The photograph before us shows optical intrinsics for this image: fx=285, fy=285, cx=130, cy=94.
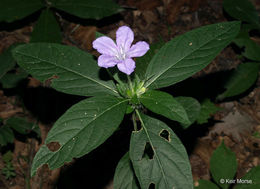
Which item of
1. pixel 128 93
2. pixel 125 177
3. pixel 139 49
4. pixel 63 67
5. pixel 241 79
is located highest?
pixel 139 49

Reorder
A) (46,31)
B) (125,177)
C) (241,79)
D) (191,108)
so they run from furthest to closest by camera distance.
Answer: (241,79), (46,31), (191,108), (125,177)

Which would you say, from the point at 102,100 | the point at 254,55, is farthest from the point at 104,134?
the point at 254,55

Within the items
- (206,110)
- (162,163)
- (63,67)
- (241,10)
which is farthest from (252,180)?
(241,10)

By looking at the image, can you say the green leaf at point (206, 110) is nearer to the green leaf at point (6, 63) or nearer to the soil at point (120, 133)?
the soil at point (120, 133)

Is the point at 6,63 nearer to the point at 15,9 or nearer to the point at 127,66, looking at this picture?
the point at 15,9

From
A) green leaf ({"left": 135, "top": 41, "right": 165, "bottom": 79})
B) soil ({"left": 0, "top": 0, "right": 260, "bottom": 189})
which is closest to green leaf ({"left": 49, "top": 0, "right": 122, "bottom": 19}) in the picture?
soil ({"left": 0, "top": 0, "right": 260, "bottom": 189})

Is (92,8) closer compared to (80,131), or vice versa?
(80,131)

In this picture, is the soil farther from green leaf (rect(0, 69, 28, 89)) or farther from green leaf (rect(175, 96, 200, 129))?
green leaf (rect(175, 96, 200, 129))
